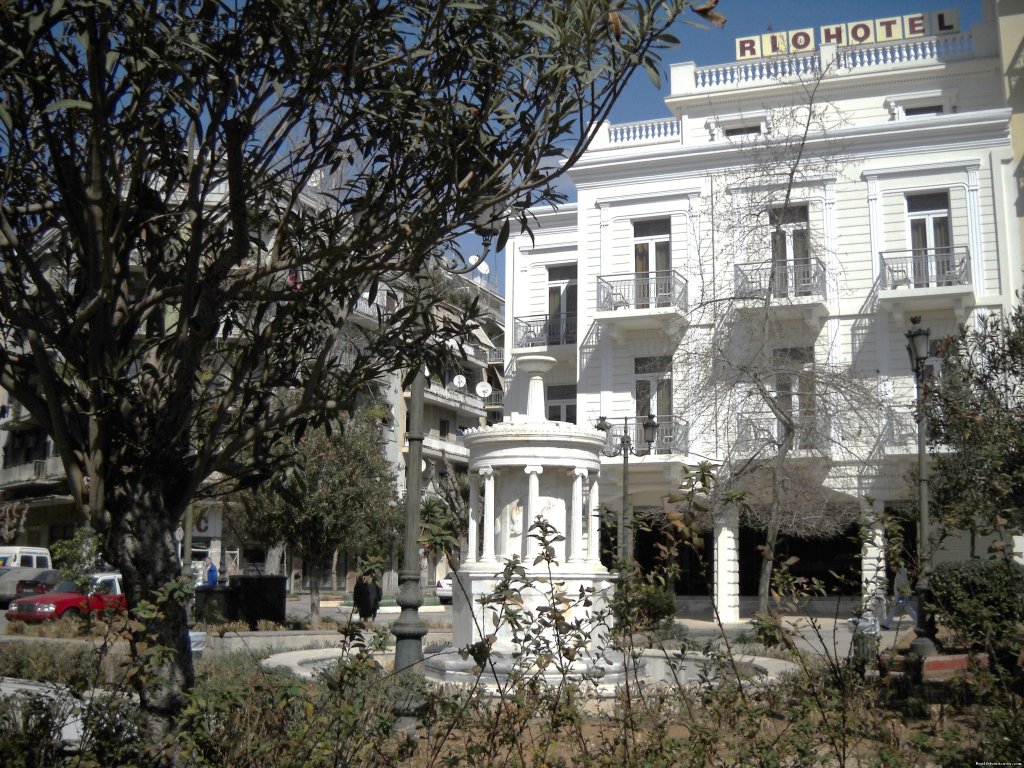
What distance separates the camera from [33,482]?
1753 inches

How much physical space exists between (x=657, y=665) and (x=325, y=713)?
11088mm

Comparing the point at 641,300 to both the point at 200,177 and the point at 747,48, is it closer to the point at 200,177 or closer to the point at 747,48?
the point at 747,48

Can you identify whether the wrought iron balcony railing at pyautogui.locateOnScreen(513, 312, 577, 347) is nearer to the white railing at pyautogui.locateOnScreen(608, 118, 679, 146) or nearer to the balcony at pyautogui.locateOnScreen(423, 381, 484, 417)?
the white railing at pyautogui.locateOnScreen(608, 118, 679, 146)

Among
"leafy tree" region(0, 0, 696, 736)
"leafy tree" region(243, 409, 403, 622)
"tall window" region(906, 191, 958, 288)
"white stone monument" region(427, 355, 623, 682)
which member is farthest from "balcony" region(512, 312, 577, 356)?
"leafy tree" region(0, 0, 696, 736)

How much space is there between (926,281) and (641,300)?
23.9ft

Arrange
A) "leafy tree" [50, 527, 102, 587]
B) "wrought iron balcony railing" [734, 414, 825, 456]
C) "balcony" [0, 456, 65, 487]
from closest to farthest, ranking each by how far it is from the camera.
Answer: "wrought iron balcony railing" [734, 414, 825, 456], "leafy tree" [50, 527, 102, 587], "balcony" [0, 456, 65, 487]

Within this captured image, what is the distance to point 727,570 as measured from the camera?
27188 millimetres

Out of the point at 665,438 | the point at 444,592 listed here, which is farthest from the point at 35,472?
the point at 665,438

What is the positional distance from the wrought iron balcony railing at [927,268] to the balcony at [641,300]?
5.26 m

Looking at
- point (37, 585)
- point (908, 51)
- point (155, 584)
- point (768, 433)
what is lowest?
point (37, 585)

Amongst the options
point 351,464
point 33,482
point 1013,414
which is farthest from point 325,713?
point 33,482

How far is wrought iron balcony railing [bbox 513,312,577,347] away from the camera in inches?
1208

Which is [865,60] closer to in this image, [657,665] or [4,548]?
[657,665]

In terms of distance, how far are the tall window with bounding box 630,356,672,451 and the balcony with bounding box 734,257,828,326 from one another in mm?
3015
